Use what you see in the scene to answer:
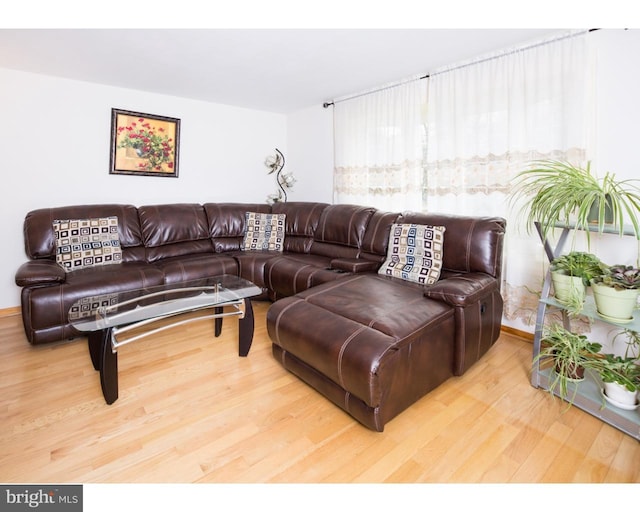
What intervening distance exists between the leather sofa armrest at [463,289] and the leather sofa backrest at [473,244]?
0.44 feet

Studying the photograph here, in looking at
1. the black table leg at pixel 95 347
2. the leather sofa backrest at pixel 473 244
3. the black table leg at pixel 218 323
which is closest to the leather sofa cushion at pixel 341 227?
the leather sofa backrest at pixel 473 244

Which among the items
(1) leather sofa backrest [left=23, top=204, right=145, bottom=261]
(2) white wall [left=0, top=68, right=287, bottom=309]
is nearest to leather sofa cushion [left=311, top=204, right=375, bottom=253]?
(2) white wall [left=0, top=68, right=287, bottom=309]

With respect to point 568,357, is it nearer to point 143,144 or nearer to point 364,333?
point 364,333

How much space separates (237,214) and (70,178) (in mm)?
1653

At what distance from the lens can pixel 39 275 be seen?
7.66 ft

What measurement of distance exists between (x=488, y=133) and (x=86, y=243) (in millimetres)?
3521

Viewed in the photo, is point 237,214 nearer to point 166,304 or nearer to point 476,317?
point 166,304

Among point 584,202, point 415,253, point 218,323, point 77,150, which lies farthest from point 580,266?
point 77,150

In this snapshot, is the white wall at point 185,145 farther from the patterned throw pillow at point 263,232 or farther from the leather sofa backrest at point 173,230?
the patterned throw pillow at point 263,232

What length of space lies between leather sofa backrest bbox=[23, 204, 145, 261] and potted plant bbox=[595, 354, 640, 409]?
11.8 ft

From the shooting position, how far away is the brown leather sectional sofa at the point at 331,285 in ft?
5.15

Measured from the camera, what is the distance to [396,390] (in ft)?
5.03
